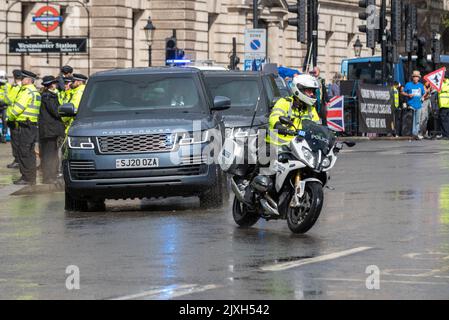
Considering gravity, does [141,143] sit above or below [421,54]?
below

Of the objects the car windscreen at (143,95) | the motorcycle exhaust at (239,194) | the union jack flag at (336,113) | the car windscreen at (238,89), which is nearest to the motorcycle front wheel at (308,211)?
the motorcycle exhaust at (239,194)

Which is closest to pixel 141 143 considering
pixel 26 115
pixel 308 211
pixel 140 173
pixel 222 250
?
pixel 140 173

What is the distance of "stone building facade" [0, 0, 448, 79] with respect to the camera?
165 feet

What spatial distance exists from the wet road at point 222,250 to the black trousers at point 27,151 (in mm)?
2790

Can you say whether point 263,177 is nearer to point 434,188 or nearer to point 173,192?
point 173,192

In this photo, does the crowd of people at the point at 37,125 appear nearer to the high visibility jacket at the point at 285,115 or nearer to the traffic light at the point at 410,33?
the high visibility jacket at the point at 285,115

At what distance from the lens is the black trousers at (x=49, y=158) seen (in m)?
23.8

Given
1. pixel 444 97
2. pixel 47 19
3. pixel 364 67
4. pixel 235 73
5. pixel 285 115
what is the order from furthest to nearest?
1. pixel 364 67
2. pixel 47 19
3. pixel 444 97
4. pixel 235 73
5. pixel 285 115

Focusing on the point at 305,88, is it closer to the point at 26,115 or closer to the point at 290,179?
the point at 290,179

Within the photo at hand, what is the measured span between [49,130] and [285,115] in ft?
30.4

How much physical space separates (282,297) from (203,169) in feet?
25.0

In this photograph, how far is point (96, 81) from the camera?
63.2ft

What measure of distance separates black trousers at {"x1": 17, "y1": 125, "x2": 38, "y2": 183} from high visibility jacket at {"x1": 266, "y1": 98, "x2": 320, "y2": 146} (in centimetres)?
862

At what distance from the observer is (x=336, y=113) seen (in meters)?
41.2
